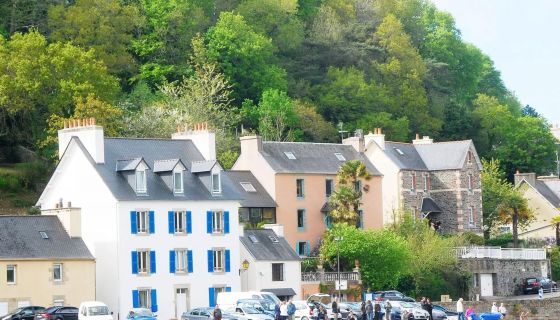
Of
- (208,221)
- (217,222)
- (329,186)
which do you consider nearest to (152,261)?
(208,221)

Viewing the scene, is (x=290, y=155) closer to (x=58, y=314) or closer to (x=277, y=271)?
(x=277, y=271)

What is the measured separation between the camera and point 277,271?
8338 cm

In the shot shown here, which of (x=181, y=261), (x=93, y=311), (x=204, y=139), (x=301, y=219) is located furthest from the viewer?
(x=301, y=219)

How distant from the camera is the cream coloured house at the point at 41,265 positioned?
70375 millimetres

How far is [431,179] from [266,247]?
2485 centimetres

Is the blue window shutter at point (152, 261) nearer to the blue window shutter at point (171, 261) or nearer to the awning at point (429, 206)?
the blue window shutter at point (171, 261)

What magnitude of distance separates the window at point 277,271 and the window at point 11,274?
57.2 ft

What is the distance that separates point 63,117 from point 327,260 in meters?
18.9

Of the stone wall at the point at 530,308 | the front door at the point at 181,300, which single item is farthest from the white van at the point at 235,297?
the stone wall at the point at 530,308

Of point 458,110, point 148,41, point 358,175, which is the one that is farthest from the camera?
point 458,110

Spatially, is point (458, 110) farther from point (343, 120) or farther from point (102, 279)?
point (102, 279)

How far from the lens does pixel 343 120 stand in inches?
4956

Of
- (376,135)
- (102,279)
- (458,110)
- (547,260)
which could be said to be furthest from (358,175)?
(458,110)

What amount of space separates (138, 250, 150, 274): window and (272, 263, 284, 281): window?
9319 mm
